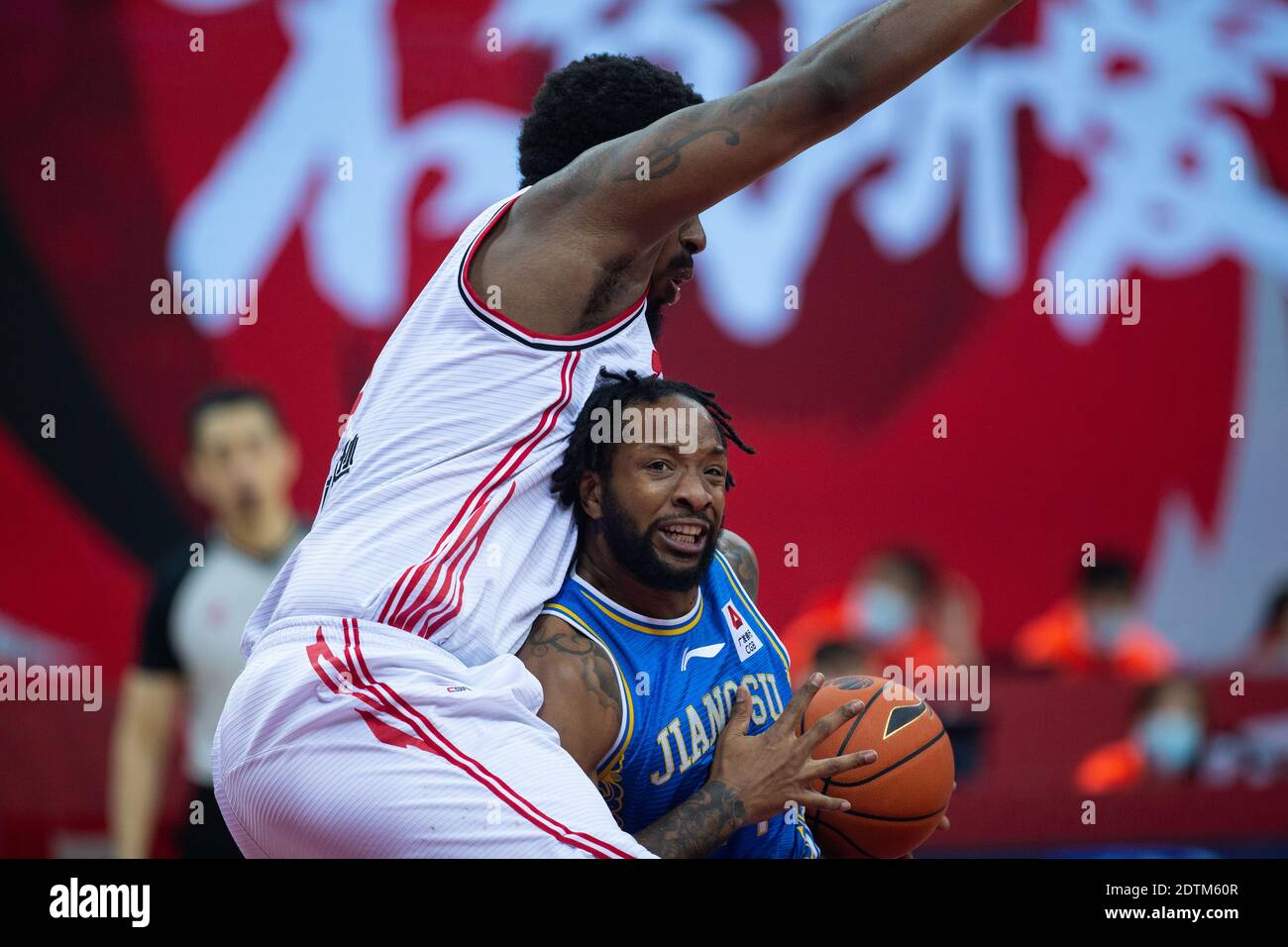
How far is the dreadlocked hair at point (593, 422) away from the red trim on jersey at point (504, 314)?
0.15m

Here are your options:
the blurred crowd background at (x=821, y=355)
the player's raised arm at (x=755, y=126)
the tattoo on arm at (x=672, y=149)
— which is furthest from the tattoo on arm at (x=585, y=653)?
the blurred crowd background at (x=821, y=355)

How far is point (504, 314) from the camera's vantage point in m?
2.94

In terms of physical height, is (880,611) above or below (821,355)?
below

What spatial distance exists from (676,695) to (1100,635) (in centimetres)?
447

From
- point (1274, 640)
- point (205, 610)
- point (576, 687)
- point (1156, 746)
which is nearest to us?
point (576, 687)

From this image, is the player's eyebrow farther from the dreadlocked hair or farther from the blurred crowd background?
the blurred crowd background

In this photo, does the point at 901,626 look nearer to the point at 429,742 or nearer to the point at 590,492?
the point at 590,492

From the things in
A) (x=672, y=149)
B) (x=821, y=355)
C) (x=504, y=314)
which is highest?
(x=821, y=355)

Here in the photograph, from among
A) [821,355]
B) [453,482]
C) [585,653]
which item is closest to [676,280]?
[453,482]

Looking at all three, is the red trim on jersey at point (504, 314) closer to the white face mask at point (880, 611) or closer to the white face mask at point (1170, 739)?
the white face mask at point (880, 611)

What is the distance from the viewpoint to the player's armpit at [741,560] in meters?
3.85

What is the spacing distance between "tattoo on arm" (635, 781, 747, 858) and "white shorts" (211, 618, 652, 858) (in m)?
0.20

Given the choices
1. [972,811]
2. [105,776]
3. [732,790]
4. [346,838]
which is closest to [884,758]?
[732,790]

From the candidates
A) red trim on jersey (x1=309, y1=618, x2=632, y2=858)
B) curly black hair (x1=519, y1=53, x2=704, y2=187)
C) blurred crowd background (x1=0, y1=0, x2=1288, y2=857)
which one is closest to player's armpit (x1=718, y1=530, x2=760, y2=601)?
curly black hair (x1=519, y1=53, x2=704, y2=187)
